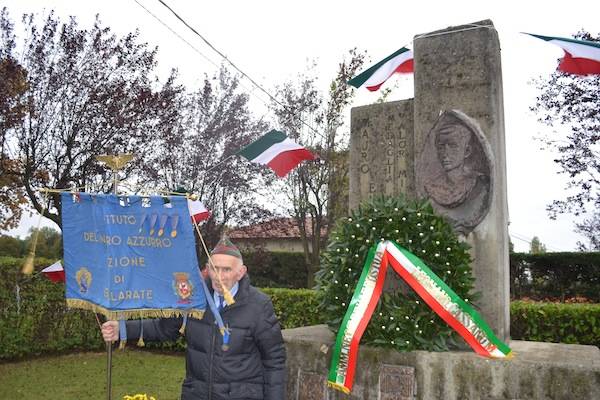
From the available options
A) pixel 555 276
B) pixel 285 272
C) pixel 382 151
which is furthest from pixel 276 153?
pixel 285 272

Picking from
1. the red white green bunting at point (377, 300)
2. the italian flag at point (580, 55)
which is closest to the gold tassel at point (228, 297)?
the red white green bunting at point (377, 300)

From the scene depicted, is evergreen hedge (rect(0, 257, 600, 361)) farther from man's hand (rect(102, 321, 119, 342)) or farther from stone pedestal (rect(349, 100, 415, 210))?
man's hand (rect(102, 321, 119, 342))

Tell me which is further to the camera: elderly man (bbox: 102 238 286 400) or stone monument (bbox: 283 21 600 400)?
stone monument (bbox: 283 21 600 400)

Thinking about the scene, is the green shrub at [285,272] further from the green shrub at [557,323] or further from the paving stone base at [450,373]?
the paving stone base at [450,373]

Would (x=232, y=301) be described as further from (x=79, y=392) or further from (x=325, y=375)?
(x=79, y=392)

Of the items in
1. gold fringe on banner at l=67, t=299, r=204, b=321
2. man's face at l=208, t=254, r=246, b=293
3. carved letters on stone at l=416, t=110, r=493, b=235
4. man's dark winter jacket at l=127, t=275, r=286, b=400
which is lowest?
man's dark winter jacket at l=127, t=275, r=286, b=400

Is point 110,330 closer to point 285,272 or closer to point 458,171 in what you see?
point 458,171

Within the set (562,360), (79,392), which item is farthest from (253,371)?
(79,392)

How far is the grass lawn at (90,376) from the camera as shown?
26.0 feet

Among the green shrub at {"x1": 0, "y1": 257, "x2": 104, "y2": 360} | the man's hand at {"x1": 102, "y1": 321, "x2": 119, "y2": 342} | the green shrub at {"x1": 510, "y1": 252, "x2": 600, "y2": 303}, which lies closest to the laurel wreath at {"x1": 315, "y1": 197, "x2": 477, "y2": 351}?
the man's hand at {"x1": 102, "y1": 321, "x2": 119, "y2": 342}

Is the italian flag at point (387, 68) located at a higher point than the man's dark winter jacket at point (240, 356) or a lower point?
higher

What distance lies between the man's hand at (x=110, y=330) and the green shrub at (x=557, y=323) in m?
6.02

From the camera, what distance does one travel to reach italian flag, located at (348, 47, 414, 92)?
5809 mm

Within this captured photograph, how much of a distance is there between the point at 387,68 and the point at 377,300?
274cm
